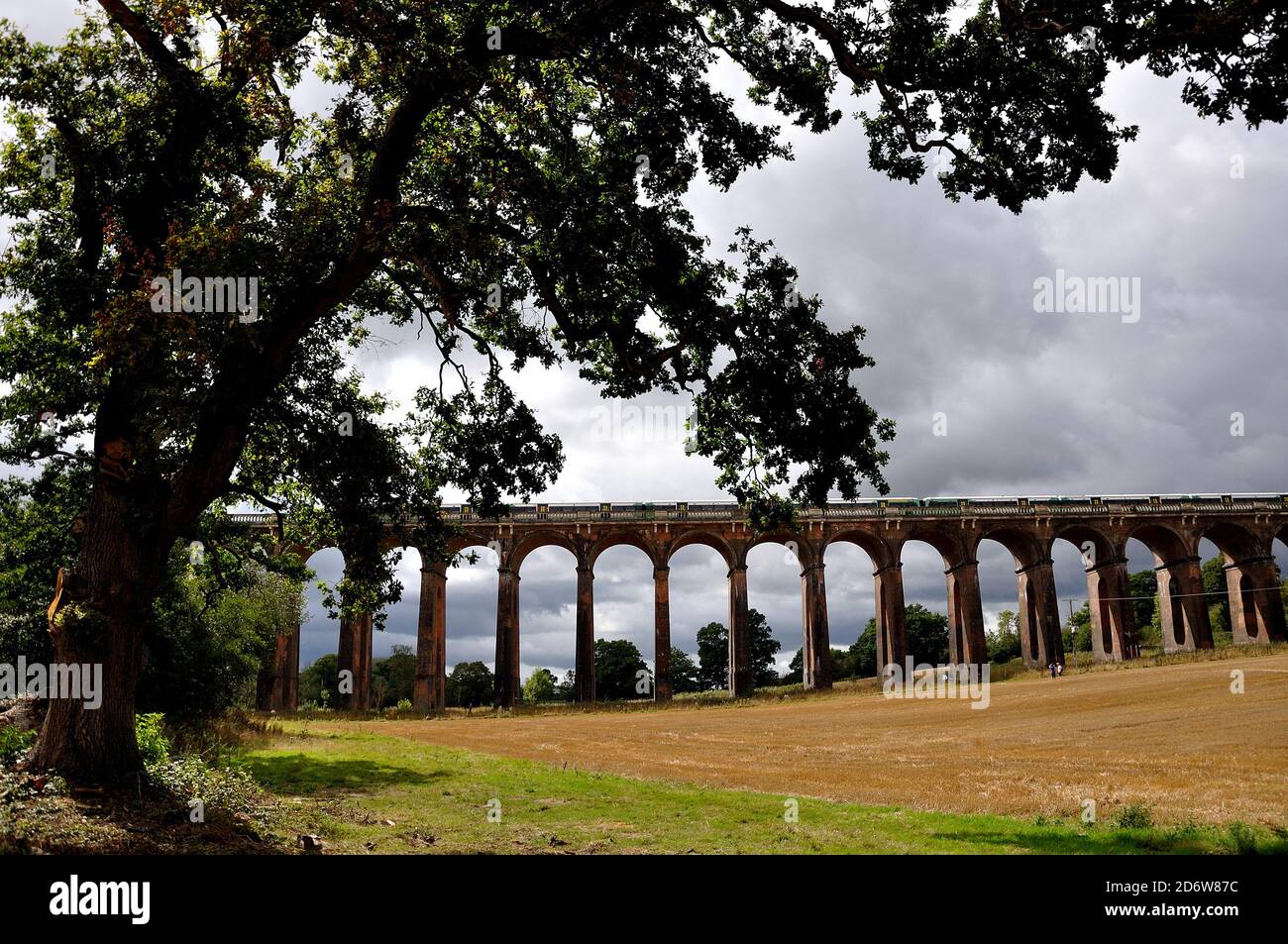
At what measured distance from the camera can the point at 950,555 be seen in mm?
55125

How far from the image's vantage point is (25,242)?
40.8 feet

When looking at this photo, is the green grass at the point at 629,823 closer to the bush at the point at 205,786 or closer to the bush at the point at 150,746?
the bush at the point at 205,786

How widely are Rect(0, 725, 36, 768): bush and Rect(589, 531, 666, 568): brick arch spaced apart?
4166 cm

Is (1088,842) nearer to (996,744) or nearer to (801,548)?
(996,744)

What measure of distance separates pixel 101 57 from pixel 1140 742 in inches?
1047

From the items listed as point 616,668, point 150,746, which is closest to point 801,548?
point 616,668

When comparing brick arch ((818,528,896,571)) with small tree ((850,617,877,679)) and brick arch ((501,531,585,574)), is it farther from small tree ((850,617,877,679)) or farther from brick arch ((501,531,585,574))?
small tree ((850,617,877,679))

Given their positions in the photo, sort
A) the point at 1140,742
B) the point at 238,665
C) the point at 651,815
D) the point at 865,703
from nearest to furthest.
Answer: the point at 651,815 < the point at 1140,742 < the point at 238,665 < the point at 865,703

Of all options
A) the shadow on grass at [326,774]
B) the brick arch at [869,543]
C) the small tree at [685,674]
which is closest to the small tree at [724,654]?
the small tree at [685,674]

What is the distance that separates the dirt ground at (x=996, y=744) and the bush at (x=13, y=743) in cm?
1037

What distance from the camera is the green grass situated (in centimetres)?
873

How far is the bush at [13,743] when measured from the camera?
36.2 ft
